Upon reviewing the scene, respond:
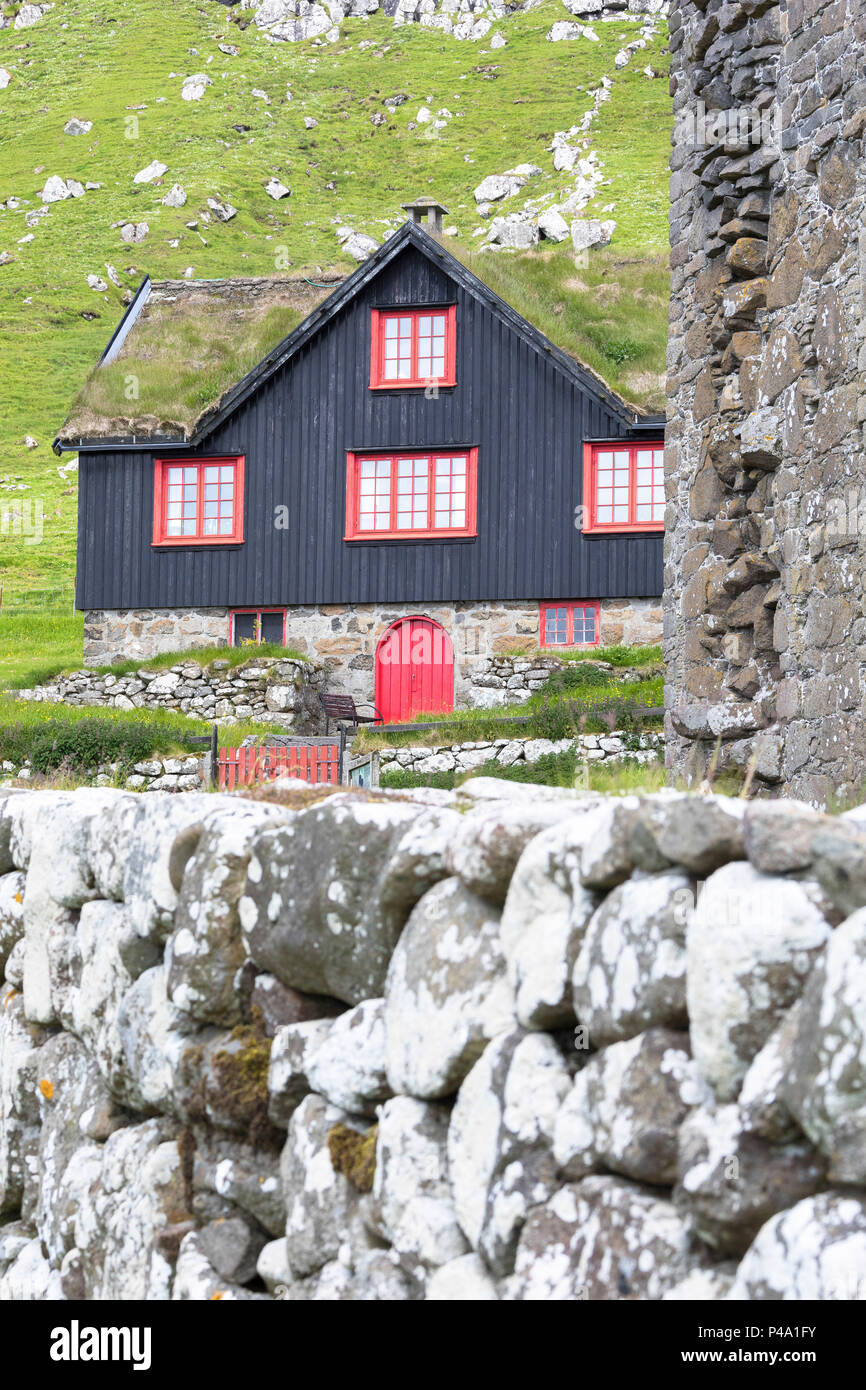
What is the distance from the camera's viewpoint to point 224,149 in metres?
97.8

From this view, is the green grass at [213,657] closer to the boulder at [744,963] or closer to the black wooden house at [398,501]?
the black wooden house at [398,501]

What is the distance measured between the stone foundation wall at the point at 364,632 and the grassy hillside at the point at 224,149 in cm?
1419

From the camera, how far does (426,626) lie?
1040 inches

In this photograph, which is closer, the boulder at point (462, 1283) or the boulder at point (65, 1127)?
the boulder at point (462, 1283)

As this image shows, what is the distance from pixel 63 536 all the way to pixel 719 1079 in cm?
4836

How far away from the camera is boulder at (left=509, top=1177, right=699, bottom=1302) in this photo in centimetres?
257

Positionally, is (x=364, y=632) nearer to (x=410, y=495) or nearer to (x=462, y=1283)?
(x=410, y=495)

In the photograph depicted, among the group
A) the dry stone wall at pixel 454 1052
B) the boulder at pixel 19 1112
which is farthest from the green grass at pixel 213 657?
the dry stone wall at pixel 454 1052

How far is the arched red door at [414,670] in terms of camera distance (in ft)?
85.6

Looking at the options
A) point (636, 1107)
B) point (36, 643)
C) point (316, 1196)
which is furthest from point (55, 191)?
point (636, 1107)

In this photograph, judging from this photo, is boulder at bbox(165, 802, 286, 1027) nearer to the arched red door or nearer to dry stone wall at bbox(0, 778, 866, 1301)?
dry stone wall at bbox(0, 778, 866, 1301)

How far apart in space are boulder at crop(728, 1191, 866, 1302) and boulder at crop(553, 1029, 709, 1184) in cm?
27

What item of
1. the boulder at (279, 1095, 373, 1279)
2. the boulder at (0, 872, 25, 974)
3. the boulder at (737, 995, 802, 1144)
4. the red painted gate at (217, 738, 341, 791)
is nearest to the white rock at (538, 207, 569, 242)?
the red painted gate at (217, 738, 341, 791)
